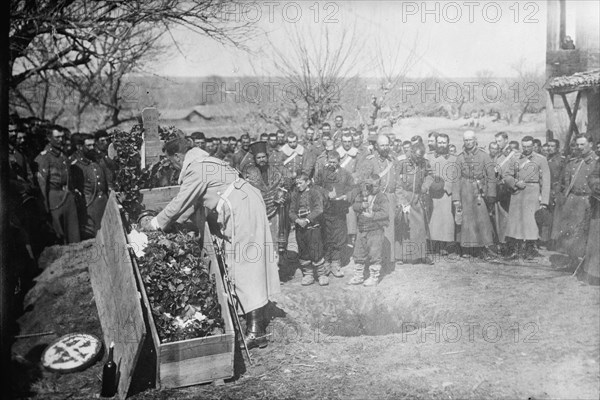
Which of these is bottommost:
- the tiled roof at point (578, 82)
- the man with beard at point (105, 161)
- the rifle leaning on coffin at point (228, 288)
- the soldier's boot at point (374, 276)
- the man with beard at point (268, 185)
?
the soldier's boot at point (374, 276)

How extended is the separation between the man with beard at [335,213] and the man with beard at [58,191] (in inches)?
167

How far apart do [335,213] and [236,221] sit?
105 inches

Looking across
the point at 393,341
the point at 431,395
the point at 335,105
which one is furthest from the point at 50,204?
the point at 335,105

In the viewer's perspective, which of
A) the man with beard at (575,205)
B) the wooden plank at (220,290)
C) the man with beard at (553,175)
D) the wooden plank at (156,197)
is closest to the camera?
the wooden plank at (220,290)

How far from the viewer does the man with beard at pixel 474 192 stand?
8086 millimetres

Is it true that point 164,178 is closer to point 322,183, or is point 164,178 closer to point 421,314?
point 322,183

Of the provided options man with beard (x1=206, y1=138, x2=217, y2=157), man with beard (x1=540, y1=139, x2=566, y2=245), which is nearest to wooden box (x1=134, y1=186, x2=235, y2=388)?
man with beard (x1=540, y1=139, x2=566, y2=245)

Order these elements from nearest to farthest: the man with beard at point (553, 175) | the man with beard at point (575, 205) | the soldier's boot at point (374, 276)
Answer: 1. the man with beard at point (575, 205)
2. the soldier's boot at point (374, 276)
3. the man with beard at point (553, 175)

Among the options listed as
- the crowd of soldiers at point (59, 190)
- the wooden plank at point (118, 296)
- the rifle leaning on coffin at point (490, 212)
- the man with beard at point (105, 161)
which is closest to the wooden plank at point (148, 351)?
the wooden plank at point (118, 296)

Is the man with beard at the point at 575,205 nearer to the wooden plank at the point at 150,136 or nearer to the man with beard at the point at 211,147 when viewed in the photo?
the wooden plank at the point at 150,136

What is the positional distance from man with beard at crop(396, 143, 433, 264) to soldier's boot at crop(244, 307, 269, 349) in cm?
328

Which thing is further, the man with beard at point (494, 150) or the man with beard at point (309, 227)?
the man with beard at point (494, 150)

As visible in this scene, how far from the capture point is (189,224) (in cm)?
596

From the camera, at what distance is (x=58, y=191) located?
8219mm
